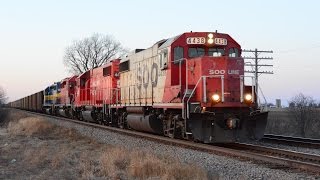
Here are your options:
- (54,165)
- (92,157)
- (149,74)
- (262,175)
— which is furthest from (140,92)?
(262,175)

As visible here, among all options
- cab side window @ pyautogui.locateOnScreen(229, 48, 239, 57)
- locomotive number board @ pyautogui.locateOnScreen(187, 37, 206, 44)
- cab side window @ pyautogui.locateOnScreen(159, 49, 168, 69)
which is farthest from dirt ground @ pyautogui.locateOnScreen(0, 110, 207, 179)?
cab side window @ pyautogui.locateOnScreen(229, 48, 239, 57)

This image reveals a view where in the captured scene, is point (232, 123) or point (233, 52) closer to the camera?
point (232, 123)

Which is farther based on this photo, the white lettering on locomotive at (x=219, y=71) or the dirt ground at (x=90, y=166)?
the white lettering on locomotive at (x=219, y=71)

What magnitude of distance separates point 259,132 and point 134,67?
767 centimetres

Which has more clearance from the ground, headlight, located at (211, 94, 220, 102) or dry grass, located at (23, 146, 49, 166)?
headlight, located at (211, 94, 220, 102)

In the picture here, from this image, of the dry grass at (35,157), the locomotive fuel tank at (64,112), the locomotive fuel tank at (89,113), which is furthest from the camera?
the locomotive fuel tank at (64,112)

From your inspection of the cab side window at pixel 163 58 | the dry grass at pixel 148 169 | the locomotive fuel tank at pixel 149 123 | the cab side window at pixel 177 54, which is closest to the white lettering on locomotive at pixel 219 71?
the cab side window at pixel 177 54

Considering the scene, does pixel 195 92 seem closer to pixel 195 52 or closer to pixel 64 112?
pixel 195 52

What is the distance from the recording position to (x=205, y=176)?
8016 mm

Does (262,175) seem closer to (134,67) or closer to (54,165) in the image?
(54,165)

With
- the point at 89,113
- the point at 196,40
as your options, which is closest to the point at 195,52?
the point at 196,40

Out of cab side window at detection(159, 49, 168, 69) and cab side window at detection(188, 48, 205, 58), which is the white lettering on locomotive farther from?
cab side window at detection(159, 49, 168, 69)

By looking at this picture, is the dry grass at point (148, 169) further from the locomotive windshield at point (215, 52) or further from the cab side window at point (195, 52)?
the locomotive windshield at point (215, 52)

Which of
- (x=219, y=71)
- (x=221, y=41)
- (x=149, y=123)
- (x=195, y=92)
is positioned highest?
(x=221, y=41)
